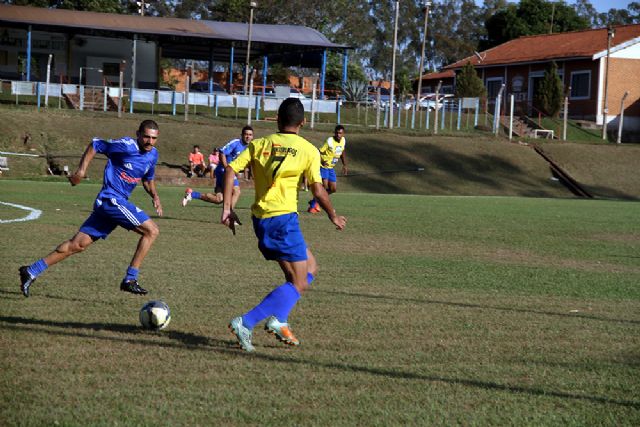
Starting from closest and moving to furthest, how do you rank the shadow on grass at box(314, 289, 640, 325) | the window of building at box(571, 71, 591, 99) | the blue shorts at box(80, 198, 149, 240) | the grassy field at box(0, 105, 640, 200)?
1. the shadow on grass at box(314, 289, 640, 325)
2. the blue shorts at box(80, 198, 149, 240)
3. the grassy field at box(0, 105, 640, 200)
4. the window of building at box(571, 71, 591, 99)

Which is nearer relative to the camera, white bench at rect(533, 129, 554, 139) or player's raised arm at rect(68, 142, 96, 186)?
player's raised arm at rect(68, 142, 96, 186)

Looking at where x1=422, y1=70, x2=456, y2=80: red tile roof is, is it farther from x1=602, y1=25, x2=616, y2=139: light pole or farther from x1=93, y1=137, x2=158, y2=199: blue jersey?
x1=93, y1=137, x2=158, y2=199: blue jersey

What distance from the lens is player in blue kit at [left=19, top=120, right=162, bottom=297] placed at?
29.4ft

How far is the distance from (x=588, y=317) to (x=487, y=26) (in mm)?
74759

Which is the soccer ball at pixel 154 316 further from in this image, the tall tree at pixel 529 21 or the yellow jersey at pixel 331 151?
the tall tree at pixel 529 21

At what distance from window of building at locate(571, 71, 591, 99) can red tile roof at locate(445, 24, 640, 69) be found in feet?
4.46

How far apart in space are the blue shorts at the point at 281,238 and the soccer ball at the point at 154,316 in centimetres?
105

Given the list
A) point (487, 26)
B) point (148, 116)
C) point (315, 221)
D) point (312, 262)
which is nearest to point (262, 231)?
point (312, 262)

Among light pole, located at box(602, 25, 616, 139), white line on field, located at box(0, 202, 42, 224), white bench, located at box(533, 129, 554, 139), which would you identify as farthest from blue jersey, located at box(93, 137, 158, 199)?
light pole, located at box(602, 25, 616, 139)

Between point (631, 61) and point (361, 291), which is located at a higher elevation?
point (631, 61)

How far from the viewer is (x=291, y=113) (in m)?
6.89

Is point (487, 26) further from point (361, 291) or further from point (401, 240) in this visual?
point (361, 291)

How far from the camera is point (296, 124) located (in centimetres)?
695

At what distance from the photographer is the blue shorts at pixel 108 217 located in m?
9.07
